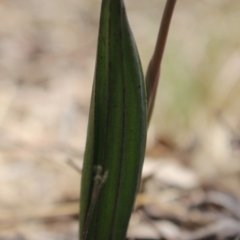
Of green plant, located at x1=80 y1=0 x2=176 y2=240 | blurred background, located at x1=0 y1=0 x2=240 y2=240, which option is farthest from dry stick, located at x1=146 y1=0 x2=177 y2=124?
blurred background, located at x1=0 y1=0 x2=240 y2=240

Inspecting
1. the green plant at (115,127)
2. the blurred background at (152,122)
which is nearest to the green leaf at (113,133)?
the green plant at (115,127)

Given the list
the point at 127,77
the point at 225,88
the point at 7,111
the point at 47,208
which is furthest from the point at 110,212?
the point at 225,88

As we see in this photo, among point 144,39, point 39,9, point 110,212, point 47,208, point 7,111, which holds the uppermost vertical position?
point 39,9

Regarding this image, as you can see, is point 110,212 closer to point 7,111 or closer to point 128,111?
point 128,111

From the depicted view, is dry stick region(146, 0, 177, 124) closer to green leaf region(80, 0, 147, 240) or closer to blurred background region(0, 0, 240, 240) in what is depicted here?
green leaf region(80, 0, 147, 240)

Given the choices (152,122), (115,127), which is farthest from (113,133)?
(152,122)

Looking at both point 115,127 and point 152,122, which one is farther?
point 152,122

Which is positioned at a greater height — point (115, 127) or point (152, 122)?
point (152, 122)

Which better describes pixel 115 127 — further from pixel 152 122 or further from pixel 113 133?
pixel 152 122
